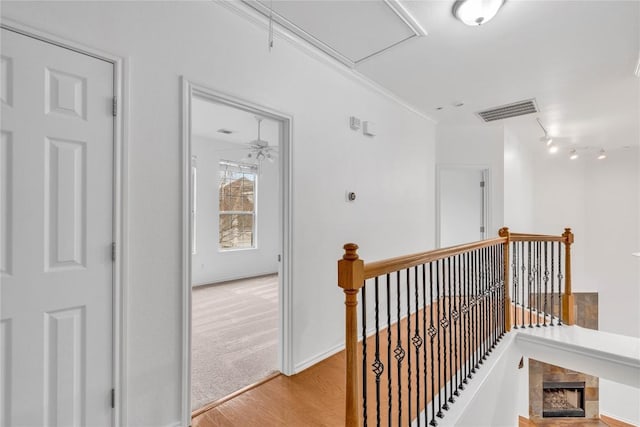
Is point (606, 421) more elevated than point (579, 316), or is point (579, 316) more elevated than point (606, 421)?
point (579, 316)

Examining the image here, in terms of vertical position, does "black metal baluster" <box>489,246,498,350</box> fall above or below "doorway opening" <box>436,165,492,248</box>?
below

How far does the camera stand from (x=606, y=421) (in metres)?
6.04

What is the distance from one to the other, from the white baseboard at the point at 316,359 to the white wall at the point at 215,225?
3526mm

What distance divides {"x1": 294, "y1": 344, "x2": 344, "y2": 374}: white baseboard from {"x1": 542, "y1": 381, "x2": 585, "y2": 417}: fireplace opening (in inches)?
231

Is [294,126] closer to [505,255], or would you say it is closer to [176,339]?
[176,339]

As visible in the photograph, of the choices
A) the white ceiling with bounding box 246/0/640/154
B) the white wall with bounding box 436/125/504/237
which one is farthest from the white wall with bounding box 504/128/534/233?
the white ceiling with bounding box 246/0/640/154

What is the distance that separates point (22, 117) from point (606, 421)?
31.0 feet

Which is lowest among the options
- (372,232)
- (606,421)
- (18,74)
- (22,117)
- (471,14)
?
(606,421)

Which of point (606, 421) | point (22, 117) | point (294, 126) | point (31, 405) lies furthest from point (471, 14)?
point (606, 421)

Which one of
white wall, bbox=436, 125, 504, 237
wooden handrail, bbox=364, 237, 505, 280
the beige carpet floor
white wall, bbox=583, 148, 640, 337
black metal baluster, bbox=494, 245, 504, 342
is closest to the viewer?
wooden handrail, bbox=364, 237, 505, 280

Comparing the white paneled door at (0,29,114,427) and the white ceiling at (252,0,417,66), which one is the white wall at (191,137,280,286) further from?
the white paneled door at (0,29,114,427)

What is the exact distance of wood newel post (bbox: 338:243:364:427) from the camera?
129 centimetres

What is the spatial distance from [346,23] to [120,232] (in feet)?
6.69

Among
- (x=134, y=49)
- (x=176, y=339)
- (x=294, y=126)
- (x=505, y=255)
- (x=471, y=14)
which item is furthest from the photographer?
(x=505, y=255)
